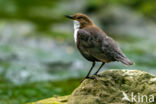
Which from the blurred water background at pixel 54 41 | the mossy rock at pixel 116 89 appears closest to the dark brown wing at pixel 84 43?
the mossy rock at pixel 116 89

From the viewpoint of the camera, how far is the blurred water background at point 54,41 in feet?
29.3

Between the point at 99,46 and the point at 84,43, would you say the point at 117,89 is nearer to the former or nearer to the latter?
the point at 99,46

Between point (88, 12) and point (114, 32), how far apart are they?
2.48 metres

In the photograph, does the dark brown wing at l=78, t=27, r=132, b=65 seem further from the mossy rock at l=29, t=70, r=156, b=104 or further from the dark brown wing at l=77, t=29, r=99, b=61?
the mossy rock at l=29, t=70, r=156, b=104

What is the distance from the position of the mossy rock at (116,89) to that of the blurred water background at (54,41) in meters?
2.57

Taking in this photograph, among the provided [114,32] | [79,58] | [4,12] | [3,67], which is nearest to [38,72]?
[3,67]

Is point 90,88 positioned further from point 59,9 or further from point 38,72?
point 59,9

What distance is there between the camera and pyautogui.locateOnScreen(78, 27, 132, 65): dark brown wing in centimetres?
531

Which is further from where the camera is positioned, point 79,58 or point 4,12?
point 4,12

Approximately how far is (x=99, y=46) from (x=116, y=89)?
72 centimetres

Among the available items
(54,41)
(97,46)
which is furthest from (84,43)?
(54,41)

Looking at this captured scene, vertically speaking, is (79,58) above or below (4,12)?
below

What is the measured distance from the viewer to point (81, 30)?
5.75 m

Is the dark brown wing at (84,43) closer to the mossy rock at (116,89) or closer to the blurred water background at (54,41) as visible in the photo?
the mossy rock at (116,89)
